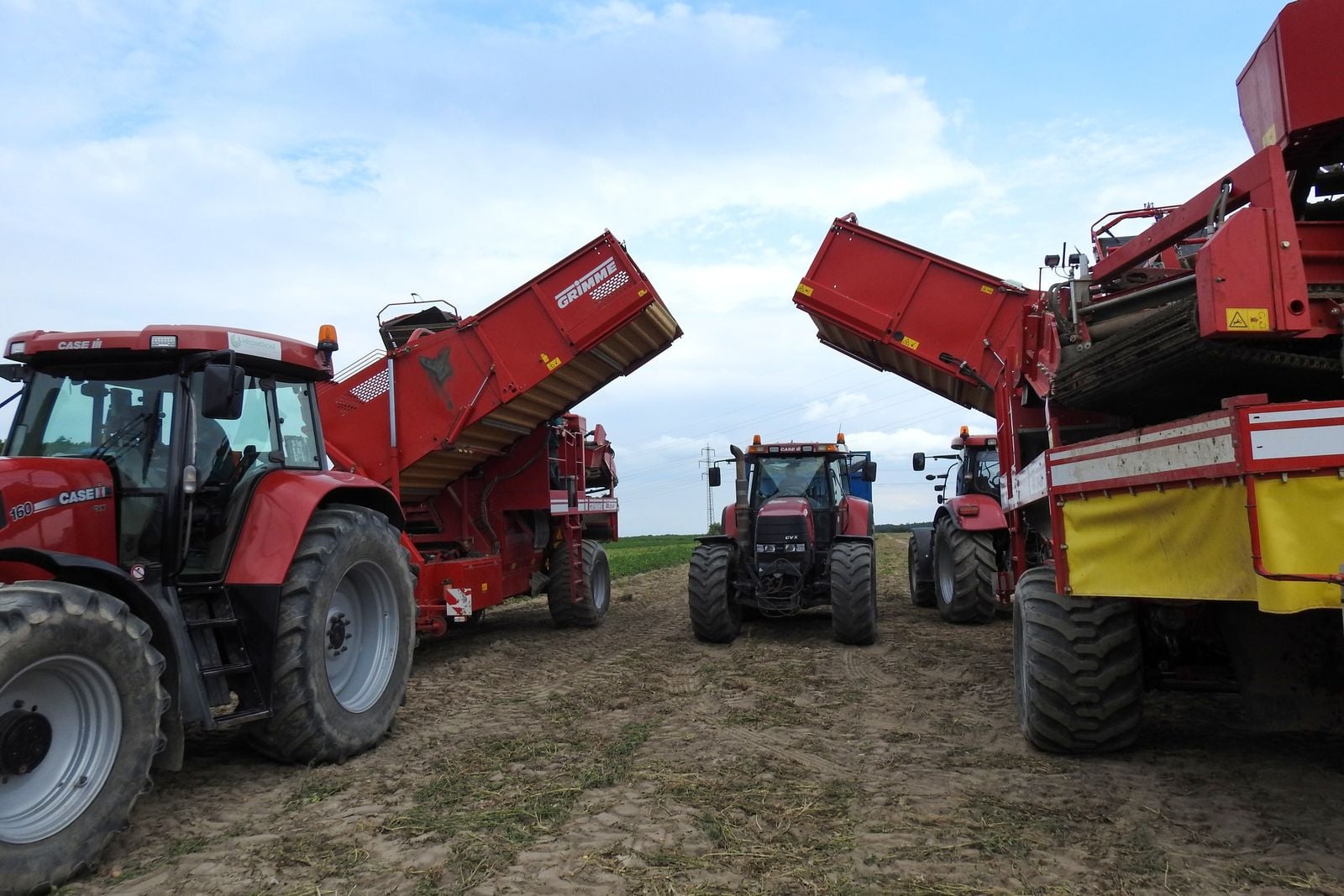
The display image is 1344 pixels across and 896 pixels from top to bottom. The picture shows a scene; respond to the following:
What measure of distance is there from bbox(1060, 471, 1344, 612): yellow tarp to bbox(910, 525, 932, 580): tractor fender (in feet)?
25.8

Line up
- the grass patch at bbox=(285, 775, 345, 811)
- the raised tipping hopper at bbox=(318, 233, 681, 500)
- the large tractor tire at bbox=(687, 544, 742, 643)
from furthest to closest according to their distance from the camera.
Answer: the large tractor tire at bbox=(687, 544, 742, 643) → the raised tipping hopper at bbox=(318, 233, 681, 500) → the grass patch at bbox=(285, 775, 345, 811)

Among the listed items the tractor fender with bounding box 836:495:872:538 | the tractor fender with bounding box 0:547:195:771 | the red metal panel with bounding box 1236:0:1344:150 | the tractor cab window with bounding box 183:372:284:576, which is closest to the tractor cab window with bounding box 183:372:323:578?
the tractor cab window with bounding box 183:372:284:576

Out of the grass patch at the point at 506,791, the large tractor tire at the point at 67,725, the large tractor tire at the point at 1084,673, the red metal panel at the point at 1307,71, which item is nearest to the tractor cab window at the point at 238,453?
the large tractor tire at the point at 67,725

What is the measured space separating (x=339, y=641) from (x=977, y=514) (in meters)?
7.15

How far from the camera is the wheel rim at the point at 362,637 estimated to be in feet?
17.0

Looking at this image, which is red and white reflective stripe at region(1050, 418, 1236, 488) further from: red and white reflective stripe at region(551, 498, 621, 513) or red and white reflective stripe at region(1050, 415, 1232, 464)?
red and white reflective stripe at region(551, 498, 621, 513)

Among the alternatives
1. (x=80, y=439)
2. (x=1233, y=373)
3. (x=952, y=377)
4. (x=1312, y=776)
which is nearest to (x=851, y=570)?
(x=952, y=377)

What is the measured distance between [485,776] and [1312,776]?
382cm

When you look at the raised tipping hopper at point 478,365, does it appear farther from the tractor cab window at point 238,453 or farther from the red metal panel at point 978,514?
the red metal panel at point 978,514

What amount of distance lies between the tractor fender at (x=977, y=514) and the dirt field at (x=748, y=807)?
3569mm

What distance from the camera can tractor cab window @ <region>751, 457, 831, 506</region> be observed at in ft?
33.3

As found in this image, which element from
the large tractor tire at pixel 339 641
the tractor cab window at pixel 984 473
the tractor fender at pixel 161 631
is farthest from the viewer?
the tractor cab window at pixel 984 473

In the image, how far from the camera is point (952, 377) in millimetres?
8820

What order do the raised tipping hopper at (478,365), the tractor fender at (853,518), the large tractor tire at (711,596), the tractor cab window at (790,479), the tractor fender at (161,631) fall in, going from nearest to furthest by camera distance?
1. the tractor fender at (161,631)
2. the raised tipping hopper at (478,365)
3. the large tractor tire at (711,596)
4. the tractor fender at (853,518)
5. the tractor cab window at (790,479)
